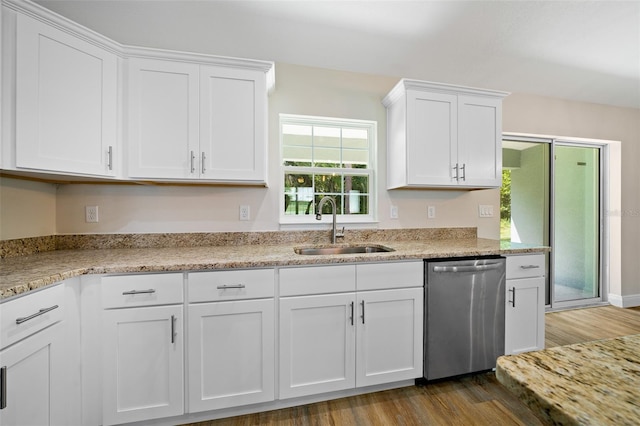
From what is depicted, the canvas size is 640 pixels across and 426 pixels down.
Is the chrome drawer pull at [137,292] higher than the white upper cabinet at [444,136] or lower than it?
lower

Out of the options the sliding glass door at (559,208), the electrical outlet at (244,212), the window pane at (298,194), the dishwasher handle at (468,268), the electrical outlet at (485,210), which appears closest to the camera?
the dishwasher handle at (468,268)

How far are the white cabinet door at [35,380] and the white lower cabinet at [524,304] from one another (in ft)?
8.83

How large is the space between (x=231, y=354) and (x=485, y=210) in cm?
272

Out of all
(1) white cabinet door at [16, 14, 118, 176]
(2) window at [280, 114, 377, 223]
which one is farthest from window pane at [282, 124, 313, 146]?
(1) white cabinet door at [16, 14, 118, 176]

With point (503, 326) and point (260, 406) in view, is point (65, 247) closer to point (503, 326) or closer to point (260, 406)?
point (260, 406)

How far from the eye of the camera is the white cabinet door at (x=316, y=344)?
5.66ft

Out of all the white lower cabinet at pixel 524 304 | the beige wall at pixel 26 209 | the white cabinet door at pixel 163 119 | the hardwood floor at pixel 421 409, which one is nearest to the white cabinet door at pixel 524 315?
the white lower cabinet at pixel 524 304

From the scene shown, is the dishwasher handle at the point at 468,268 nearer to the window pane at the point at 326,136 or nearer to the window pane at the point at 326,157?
the window pane at the point at 326,157

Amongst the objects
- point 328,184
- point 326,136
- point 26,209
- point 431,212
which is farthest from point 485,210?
point 26,209

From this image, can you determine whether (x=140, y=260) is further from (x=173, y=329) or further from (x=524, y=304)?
(x=524, y=304)

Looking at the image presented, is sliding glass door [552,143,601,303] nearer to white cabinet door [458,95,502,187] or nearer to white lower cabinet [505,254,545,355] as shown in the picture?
white cabinet door [458,95,502,187]

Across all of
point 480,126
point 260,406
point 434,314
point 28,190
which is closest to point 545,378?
point 434,314

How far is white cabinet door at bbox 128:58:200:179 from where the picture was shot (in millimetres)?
1888

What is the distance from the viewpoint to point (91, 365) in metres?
1.49
